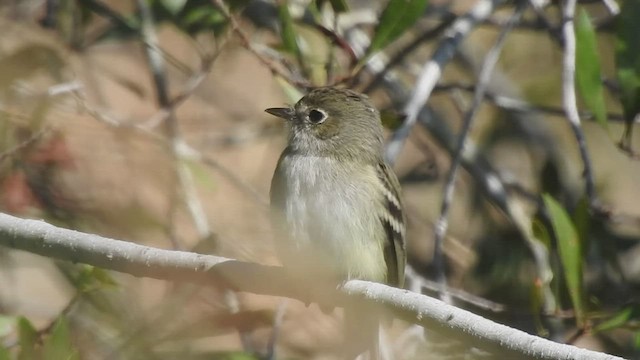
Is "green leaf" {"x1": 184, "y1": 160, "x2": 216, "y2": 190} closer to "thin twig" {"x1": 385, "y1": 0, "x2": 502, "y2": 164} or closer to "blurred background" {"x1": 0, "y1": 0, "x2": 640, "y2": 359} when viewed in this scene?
"blurred background" {"x1": 0, "y1": 0, "x2": 640, "y2": 359}

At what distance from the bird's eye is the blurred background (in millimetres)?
126

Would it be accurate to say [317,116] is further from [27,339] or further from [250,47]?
[27,339]

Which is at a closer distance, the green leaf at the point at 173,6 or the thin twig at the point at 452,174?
the thin twig at the point at 452,174

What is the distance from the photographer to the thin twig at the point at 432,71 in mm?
5016

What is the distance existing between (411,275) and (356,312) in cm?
84

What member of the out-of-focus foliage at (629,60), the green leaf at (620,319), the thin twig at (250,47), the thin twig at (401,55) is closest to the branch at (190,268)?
the green leaf at (620,319)

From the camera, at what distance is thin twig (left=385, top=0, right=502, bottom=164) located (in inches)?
197

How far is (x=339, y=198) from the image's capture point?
490 centimetres

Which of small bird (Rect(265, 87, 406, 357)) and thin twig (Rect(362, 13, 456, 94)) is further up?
thin twig (Rect(362, 13, 456, 94))

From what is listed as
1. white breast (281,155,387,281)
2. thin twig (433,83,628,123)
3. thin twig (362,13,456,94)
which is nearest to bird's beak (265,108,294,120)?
white breast (281,155,387,281)

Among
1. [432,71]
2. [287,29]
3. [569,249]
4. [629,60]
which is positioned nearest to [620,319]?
[569,249]

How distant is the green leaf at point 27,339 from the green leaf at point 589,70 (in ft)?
8.28

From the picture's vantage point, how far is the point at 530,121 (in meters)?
7.05

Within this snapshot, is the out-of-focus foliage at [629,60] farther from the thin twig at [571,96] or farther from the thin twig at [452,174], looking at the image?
the thin twig at [452,174]
